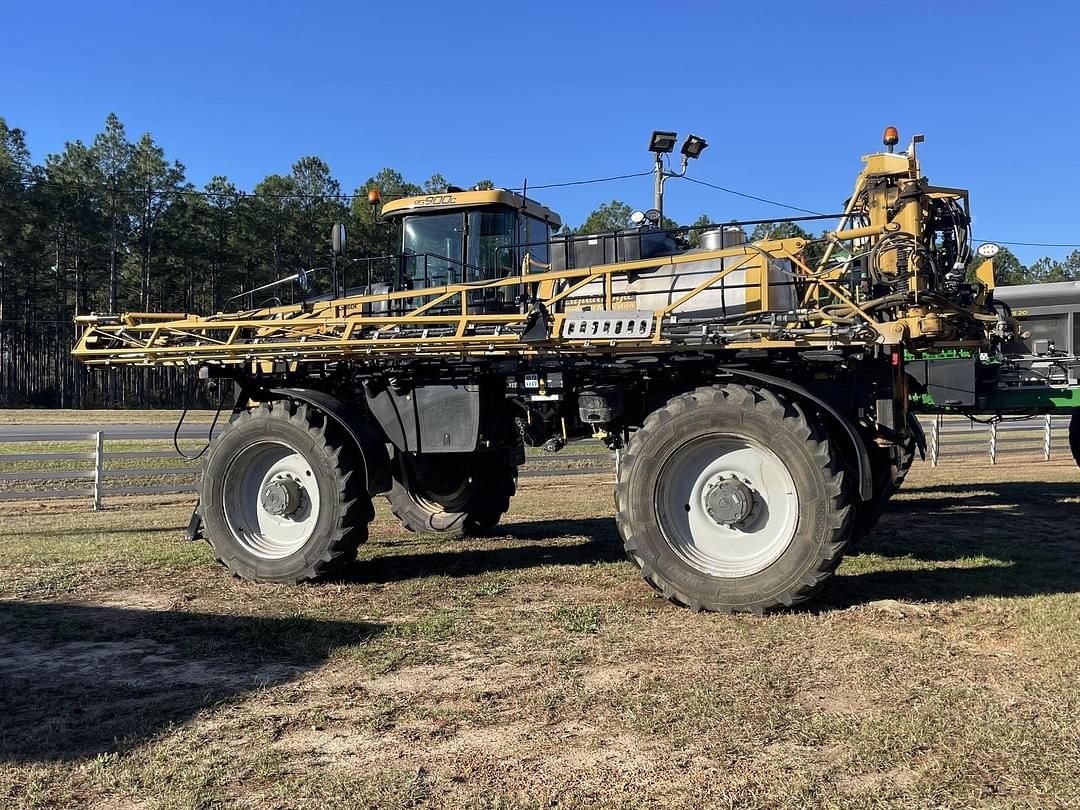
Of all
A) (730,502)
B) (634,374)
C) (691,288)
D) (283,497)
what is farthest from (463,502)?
(730,502)

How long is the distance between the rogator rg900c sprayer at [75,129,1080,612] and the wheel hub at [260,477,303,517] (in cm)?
2

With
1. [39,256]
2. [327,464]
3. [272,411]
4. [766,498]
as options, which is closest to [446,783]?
[766,498]

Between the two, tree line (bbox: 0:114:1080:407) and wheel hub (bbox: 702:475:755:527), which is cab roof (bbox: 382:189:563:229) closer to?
wheel hub (bbox: 702:475:755:527)

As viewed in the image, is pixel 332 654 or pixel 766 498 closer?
pixel 332 654

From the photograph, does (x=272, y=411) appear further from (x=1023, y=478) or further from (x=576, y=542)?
(x=1023, y=478)

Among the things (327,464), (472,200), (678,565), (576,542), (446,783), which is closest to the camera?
(446,783)

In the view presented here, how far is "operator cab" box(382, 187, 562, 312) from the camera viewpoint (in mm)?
8180

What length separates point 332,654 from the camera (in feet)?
16.6

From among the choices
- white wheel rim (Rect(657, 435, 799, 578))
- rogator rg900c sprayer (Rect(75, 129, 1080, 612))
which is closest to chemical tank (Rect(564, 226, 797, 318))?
rogator rg900c sprayer (Rect(75, 129, 1080, 612))

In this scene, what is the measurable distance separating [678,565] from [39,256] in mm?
54688

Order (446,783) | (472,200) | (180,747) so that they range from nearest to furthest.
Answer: (446,783), (180,747), (472,200)

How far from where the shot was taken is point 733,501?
19.5 feet

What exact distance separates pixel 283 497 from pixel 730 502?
12.9 ft

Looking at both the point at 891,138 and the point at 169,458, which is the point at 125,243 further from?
the point at 891,138
